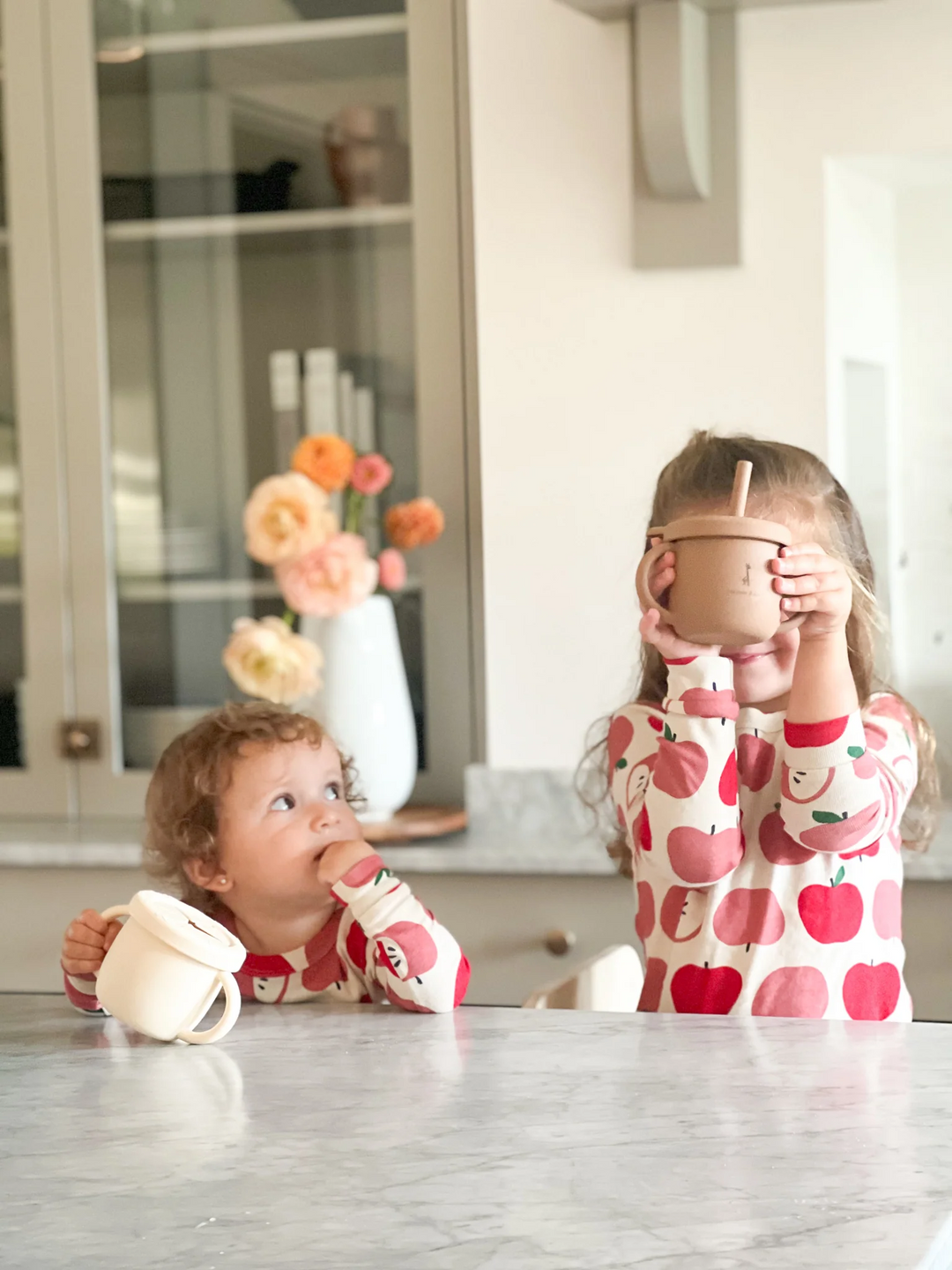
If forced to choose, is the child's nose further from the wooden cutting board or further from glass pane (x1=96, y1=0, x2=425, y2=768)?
glass pane (x1=96, y1=0, x2=425, y2=768)

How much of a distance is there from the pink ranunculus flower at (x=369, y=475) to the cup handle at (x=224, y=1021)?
46.9 inches

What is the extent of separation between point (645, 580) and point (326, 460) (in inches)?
43.6

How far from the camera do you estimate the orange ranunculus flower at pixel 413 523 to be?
2076 millimetres

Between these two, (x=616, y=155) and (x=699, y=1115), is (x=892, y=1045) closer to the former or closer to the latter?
(x=699, y=1115)

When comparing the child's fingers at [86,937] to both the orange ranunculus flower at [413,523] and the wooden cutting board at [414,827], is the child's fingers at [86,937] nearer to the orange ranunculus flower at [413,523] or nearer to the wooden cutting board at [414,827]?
the wooden cutting board at [414,827]

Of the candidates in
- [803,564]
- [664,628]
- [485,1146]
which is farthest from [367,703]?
[485,1146]

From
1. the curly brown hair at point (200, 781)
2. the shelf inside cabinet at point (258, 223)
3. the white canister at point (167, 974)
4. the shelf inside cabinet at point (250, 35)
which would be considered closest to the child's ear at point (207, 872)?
the curly brown hair at point (200, 781)

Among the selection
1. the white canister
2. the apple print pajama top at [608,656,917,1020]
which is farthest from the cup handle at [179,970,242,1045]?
the apple print pajama top at [608,656,917,1020]

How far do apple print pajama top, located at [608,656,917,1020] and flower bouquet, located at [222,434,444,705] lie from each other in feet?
2.77

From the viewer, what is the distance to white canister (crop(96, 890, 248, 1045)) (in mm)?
954

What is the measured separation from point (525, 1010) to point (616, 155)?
140 cm

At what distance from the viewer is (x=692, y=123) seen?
1940mm

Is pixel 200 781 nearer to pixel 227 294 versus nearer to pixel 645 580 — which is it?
pixel 645 580

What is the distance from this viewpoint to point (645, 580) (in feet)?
3.43
